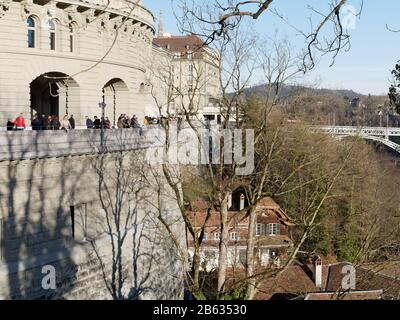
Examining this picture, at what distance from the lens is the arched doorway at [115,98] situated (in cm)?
3062

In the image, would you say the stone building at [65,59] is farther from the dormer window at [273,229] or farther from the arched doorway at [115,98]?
the dormer window at [273,229]

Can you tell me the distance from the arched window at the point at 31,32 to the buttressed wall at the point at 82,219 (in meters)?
9.70

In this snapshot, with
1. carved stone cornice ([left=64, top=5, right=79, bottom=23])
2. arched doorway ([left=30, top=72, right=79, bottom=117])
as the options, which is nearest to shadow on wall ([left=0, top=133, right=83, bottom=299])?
carved stone cornice ([left=64, top=5, right=79, bottom=23])

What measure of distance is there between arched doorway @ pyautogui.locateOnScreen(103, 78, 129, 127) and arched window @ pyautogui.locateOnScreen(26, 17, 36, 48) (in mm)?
6507

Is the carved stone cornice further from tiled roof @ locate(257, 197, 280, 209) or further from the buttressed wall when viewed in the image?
tiled roof @ locate(257, 197, 280, 209)

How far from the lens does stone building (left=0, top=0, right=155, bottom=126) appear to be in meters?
23.1

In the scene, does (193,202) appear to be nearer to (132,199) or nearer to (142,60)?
(132,199)

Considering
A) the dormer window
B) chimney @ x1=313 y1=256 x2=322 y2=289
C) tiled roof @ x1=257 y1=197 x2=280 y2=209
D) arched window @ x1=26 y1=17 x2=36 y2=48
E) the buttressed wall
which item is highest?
arched window @ x1=26 y1=17 x2=36 y2=48

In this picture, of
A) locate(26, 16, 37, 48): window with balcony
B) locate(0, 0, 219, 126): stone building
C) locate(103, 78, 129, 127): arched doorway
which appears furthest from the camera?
locate(103, 78, 129, 127): arched doorway

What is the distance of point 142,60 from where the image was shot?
111ft

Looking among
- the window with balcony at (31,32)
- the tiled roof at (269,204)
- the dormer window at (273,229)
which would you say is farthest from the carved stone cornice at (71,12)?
the dormer window at (273,229)

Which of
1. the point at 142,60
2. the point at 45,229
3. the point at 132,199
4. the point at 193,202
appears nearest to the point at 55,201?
the point at 45,229
